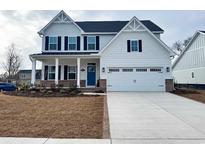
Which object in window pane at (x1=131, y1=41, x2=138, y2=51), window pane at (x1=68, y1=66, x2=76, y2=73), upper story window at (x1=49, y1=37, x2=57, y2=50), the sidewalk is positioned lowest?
the sidewalk

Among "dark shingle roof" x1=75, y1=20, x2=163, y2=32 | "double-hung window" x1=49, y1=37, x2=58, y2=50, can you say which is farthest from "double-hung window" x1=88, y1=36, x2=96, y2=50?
"double-hung window" x1=49, y1=37, x2=58, y2=50

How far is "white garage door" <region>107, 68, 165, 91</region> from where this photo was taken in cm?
1994

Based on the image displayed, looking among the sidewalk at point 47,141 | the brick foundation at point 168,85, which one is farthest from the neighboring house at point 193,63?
the sidewalk at point 47,141

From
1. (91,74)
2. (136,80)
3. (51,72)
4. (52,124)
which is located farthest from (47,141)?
(51,72)

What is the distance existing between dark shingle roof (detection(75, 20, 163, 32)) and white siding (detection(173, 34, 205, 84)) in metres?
6.97

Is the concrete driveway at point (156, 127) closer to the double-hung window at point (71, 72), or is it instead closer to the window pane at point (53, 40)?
the double-hung window at point (71, 72)

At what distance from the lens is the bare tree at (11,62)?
41.8 meters

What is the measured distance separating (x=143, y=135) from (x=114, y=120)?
2.13 meters

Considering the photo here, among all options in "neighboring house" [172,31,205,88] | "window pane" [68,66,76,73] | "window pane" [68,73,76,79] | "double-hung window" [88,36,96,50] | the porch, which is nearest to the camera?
the porch

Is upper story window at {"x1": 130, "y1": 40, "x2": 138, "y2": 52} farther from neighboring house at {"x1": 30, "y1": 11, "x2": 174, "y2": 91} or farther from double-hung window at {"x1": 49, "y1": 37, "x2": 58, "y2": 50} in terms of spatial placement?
double-hung window at {"x1": 49, "y1": 37, "x2": 58, "y2": 50}

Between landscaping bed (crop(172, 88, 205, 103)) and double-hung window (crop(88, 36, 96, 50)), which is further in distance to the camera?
double-hung window (crop(88, 36, 96, 50))

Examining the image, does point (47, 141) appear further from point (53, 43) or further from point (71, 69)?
point (53, 43)
